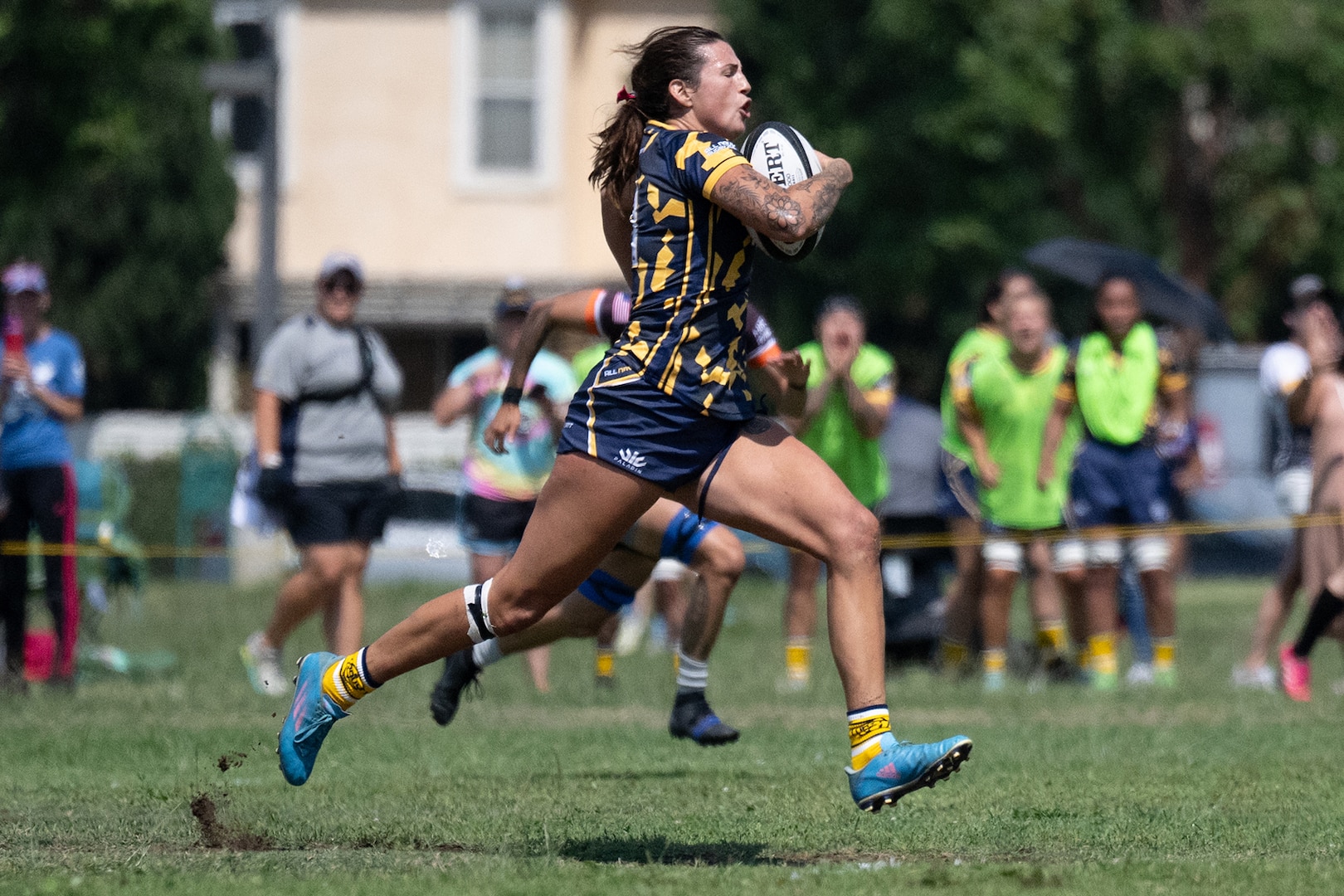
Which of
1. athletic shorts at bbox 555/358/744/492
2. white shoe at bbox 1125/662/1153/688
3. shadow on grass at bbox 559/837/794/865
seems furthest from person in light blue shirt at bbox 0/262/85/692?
athletic shorts at bbox 555/358/744/492

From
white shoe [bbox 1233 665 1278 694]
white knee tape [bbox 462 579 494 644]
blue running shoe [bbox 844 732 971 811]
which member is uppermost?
white knee tape [bbox 462 579 494 644]

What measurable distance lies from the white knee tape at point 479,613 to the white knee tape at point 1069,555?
23.2ft

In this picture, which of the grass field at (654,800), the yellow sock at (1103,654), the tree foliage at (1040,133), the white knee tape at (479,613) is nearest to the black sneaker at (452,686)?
the grass field at (654,800)

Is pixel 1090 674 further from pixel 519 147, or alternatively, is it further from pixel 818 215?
pixel 519 147

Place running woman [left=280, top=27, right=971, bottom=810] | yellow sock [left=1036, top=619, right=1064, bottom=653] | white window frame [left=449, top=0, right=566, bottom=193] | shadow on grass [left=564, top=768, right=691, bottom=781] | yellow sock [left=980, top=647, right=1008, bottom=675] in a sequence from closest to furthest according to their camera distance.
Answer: running woman [left=280, top=27, right=971, bottom=810]
shadow on grass [left=564, top=768, right=691, bottom=781]
yellow sock [left=980, top=647, right=1008, bottom=675]
yellow sock [left=1036, top=619, right=1064, bottom=653]
white window frame [left=449, top=0, right=566, bottom=193]

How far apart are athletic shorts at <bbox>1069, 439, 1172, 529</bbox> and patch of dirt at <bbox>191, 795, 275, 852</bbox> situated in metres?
7.35

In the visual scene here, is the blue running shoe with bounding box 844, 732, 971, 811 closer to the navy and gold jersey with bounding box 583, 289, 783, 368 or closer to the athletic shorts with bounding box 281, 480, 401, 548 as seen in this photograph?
the navy and gold jersey with bounding box 583, 289, 783, 368

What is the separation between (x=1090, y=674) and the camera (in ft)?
41.0

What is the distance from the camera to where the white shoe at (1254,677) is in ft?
38.8

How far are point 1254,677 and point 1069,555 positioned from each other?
129 centimetres

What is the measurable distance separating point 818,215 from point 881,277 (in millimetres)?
18536

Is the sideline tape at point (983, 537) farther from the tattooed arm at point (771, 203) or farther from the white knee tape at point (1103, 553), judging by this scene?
the tattooed arm at point (771, 203)

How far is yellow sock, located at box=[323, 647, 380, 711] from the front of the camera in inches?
233

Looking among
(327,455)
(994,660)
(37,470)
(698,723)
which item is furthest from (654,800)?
(37,470)
